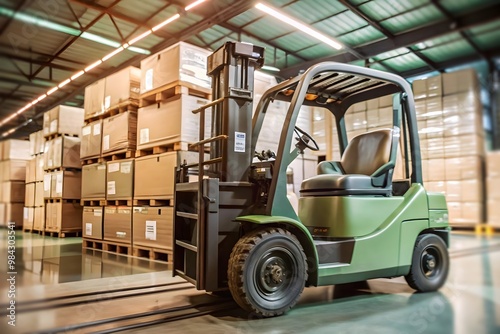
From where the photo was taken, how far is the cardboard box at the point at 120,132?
5.23 metres

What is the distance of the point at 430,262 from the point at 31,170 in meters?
8.73

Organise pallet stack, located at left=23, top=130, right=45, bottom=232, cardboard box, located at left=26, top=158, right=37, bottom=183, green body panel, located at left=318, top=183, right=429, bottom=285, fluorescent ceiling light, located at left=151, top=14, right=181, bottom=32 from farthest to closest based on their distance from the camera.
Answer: cardboard box, located at left=26, top=158, right=37, bottom=183 < pallet stack, located at left=23, top=130, right=45, bottom=232 < green body panel, located at left=318, top=183, right=429, bottom=285 < fluorescent ceiling light, located at left=151, top=14, right=181, bottom=32

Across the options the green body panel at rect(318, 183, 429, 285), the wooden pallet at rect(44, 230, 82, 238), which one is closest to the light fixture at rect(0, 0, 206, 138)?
the green body panel at rect(318, 183, 429, 285)

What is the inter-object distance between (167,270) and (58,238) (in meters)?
4.23

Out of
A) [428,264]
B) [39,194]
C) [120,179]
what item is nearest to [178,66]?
[120,179]

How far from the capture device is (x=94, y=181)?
5.98 metres

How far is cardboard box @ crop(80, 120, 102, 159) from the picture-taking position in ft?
19.3

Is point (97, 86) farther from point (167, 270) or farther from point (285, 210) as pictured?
point (285, 210)

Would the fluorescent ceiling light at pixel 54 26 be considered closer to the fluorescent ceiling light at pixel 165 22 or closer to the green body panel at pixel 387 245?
the fluorescent ceiling light at pixel 165 22

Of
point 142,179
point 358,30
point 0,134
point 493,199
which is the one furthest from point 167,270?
point 493,199

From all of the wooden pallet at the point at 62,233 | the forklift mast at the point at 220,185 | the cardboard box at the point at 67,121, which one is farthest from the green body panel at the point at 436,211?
the wooden pallet at the point at 62,233

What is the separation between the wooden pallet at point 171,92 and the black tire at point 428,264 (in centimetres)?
304

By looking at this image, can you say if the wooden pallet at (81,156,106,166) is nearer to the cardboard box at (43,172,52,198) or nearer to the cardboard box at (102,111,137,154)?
the cardboard box at (102,111,137,154)

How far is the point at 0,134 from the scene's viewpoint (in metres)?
1.39
